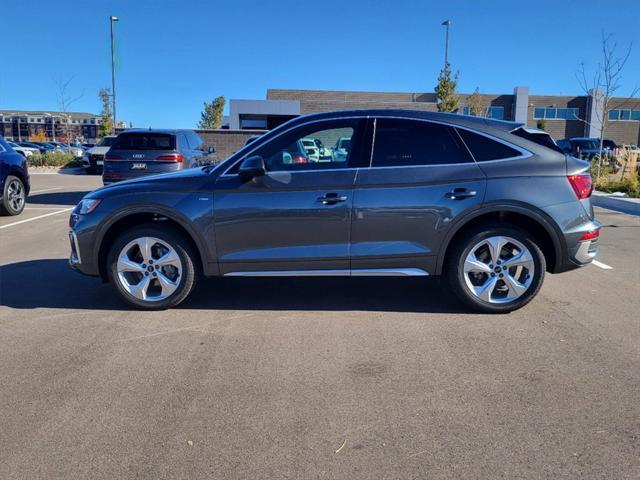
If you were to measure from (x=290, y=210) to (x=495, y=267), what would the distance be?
6.28ft

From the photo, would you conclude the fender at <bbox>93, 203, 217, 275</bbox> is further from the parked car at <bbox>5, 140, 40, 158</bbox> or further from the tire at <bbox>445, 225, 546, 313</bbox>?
the parked car at <bbox>5, 140, 40, 158</bbox>

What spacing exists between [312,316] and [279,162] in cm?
143

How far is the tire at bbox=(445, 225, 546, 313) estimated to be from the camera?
4922mm

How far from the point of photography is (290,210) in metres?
4.86

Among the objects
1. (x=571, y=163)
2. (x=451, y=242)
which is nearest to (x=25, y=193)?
(x=451, y=242)

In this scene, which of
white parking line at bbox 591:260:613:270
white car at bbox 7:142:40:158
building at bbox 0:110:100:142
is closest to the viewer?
white parking line at bbox 591:260:613:270

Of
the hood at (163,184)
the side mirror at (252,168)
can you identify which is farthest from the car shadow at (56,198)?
the side mirror at (252,168)

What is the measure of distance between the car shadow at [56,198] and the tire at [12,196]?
1.98 meters

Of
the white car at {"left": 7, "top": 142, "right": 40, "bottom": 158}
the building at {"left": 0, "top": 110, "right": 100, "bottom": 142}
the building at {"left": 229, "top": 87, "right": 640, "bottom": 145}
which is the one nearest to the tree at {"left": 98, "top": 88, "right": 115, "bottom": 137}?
the white car at {"left": 7, "top": 142, "right": 40, "bottom": 158}

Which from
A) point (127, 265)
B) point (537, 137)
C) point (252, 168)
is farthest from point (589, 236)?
point (127, 265)

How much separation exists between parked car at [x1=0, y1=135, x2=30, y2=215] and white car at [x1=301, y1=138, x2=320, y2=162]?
7.96m

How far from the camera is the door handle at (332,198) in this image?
4.82m

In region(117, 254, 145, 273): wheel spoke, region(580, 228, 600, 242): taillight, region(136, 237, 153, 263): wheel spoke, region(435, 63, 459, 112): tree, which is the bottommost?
region(117, 254, 145, 273): wheel spoke

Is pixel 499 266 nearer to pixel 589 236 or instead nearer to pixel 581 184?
pixel 589 236
